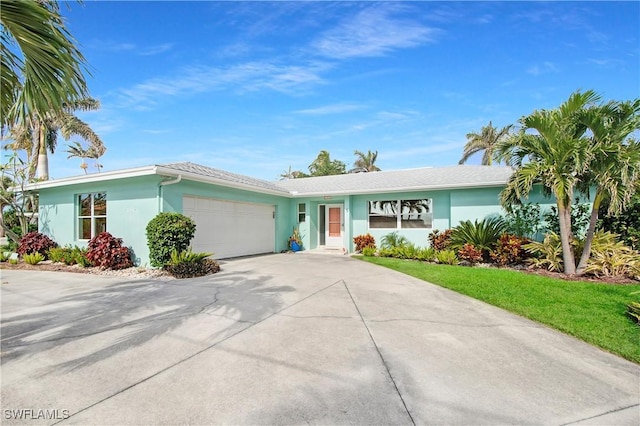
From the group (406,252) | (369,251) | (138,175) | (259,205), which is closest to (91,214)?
(138,175)

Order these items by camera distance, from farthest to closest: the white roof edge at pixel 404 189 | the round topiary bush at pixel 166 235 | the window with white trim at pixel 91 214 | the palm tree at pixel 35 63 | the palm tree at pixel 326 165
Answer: the palm tree at pixel 326 165
the white roof edge at pixel 404 189
the window with white trim at pixel 91 214
the round topiary bush at pixel 166 235
the palm tree at pixel 35 63

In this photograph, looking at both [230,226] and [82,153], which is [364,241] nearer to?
[230,226]

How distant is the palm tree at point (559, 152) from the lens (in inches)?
312

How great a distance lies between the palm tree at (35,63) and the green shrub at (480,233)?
11441mm

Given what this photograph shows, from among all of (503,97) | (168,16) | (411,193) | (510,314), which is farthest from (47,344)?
(503,97)

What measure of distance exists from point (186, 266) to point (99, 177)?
4.80 m

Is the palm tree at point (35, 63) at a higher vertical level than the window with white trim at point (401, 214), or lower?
higher

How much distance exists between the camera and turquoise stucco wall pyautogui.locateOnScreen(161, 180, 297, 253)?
10.1 m

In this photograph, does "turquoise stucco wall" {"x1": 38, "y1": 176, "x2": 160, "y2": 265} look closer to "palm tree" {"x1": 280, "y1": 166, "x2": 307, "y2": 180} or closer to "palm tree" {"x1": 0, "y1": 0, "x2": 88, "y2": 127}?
"palm tree" {"x1": 0, "y1": 0, "x2": 88, "y2": 127}

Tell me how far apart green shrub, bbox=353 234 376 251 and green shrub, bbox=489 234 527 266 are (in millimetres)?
4897

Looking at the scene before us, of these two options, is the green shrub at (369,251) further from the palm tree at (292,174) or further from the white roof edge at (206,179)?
the palm tree at (292,174)

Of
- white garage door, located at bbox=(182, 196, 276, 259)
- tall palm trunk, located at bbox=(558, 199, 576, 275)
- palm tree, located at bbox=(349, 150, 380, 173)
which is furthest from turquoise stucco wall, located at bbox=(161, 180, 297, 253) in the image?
palm tree, located at bbox=(349, 150, 380, 173)

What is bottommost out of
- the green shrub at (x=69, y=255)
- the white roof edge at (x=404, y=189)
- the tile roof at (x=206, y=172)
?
the green shrub at (x=69, y=255)

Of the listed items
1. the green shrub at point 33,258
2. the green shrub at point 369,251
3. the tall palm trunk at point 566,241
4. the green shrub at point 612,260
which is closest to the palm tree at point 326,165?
the green shrub at point 369,251
